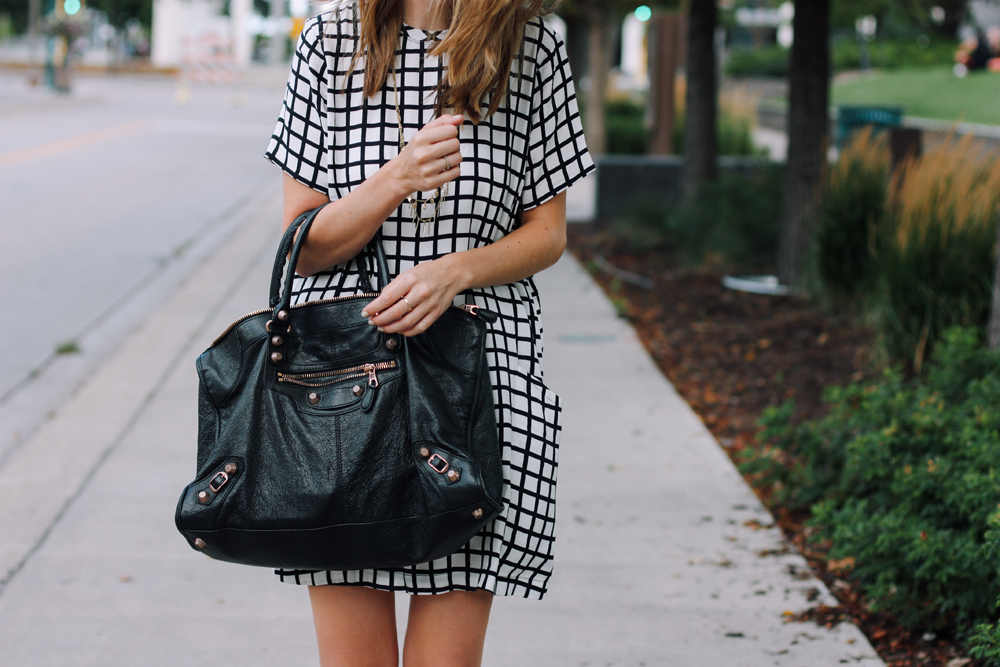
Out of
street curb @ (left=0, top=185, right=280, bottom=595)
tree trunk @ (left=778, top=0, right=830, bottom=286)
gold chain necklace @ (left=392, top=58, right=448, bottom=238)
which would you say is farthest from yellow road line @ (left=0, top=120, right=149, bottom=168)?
gold chain necklace @ (left=392, top=58, right=448, bottom=238)

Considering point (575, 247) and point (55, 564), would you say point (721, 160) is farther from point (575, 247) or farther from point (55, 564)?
point (55, 564)

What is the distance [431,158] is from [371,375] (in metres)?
0.33

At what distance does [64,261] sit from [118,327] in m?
2.70

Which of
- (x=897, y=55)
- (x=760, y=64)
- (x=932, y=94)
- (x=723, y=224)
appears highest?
(x=897, y=55)

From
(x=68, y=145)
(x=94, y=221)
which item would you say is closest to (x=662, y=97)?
(x=94, y=221)

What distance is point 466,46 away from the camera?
1.70 metres

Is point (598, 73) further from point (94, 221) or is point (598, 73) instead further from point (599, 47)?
point (94, 221)

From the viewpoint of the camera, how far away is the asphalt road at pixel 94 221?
668 centimetres

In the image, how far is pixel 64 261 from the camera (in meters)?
9.72

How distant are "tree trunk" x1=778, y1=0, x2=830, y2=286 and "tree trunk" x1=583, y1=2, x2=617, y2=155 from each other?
290 inches

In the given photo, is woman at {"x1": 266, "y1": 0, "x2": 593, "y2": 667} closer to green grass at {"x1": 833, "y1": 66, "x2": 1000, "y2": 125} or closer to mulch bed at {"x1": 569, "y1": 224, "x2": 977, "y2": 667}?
mulch bed at {"x1": 569, "y1": 224, "x2": 977, "y2": 667}

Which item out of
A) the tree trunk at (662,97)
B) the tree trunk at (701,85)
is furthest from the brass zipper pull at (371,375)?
the tree trunk at (662,97)

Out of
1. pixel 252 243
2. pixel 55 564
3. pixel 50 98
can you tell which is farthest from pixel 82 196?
pixel 50 98

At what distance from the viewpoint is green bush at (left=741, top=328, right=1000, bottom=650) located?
2963 millimetres
